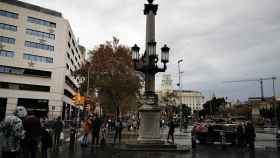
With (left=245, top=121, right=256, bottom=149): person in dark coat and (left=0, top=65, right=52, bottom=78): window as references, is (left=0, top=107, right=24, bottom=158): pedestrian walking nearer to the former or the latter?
(left=245, top=121, right=256, bottom=149): person in dark coat

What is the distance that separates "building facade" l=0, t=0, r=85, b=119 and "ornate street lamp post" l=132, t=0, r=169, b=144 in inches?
1362

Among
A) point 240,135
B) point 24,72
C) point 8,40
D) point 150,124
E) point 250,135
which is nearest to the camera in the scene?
point 150,124

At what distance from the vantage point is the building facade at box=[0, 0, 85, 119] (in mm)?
50156

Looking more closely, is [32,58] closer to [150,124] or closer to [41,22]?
[41,22]

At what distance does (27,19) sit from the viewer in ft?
173

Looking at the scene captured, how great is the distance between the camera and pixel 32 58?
52.8 metres

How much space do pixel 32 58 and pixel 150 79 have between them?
41900mm

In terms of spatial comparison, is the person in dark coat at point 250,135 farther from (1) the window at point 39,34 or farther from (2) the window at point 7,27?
(2) the window at point 7,27

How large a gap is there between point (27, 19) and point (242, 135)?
154 ft

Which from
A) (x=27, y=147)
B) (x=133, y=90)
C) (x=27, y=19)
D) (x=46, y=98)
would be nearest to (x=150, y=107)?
(x=27, y=147)

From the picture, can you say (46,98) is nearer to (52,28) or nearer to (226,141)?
(52,28)

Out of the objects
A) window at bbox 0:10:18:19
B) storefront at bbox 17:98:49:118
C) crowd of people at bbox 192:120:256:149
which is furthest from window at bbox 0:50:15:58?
crowd of people at bbox 192:120:256:149

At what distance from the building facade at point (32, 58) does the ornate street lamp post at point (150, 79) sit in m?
34.6

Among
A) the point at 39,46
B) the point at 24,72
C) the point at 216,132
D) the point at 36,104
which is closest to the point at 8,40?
the point at 39,46
